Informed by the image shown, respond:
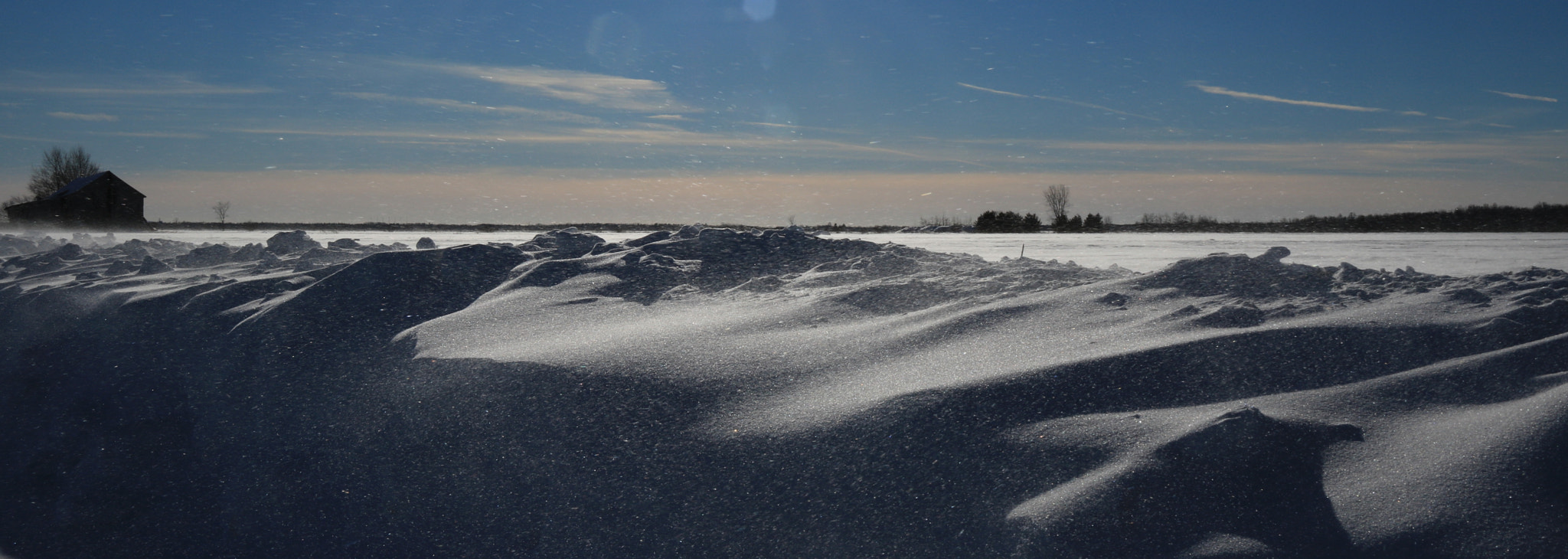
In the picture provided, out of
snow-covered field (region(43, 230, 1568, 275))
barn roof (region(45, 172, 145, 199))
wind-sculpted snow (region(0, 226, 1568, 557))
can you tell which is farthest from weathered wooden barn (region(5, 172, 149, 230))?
wind-sculpted snow (region(0, 226, 1568, 557))

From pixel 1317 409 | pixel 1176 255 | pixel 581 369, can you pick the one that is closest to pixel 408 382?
pixel 581 369

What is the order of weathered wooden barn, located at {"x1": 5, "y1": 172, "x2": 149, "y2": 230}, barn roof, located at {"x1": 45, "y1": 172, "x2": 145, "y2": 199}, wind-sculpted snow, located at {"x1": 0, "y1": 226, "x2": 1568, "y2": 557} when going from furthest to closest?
barn roof, located at {"x1": 45, "y1": 172, "x2": 145, "y2": 199} < weathered wooden barn, located at {"x1": 5, "y1": 172, "x2": 149, "y2": 230} < wind-sculpted snow, located at {"x1": 0, "y1": 226, "x2": 1568, "y2": 557}

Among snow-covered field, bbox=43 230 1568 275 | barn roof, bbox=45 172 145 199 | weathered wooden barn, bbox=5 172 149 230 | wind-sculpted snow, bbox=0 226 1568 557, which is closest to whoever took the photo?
wind-sculpted snow, bbox=0 226 1568 557

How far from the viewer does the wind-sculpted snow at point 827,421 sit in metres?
2.81

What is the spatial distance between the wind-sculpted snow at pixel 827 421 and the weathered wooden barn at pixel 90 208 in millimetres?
27770

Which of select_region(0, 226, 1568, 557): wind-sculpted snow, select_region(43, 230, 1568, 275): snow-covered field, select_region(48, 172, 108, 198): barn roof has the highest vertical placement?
select_region(48, 172, 108, 198): barn roof

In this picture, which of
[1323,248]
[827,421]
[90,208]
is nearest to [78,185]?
[90,208]

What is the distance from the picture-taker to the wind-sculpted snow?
2.81m

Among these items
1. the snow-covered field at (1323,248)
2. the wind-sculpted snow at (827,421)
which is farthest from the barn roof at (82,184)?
the wind-sculpted snow at (827,421)

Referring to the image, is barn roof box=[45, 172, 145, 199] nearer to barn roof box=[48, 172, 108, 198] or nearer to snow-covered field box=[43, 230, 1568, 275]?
barn roof box=[48, 172, 108, 198]

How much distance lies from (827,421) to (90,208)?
34.0 metres

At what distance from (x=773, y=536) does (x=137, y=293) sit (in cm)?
628

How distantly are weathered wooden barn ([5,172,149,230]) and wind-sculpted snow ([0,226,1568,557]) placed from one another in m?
27.8

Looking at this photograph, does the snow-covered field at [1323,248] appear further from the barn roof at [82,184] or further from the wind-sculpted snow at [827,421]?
the barn roof at [82,184]
